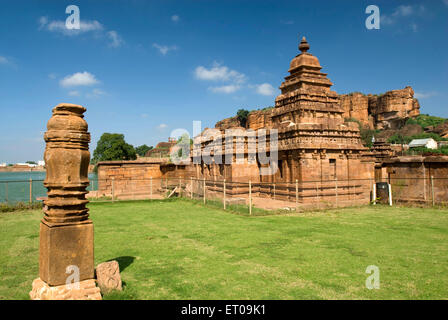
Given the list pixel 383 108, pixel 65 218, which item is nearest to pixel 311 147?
pixel 65 218

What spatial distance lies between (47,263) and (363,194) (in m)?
16.0

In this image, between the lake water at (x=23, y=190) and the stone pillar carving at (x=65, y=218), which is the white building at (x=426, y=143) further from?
the stone pillar carving at (x=65, y=218)

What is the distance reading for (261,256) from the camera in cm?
582

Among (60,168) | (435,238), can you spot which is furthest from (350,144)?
(60,168)

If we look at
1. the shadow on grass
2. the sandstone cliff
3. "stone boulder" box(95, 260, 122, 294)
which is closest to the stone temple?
the shadow on grass

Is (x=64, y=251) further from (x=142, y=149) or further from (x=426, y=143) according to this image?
(x=142, y=149)

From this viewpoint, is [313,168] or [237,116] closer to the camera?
[313,168]

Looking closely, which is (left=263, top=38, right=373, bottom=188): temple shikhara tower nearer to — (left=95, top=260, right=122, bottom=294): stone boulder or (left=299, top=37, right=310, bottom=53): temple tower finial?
(left=299, top=37, right=310, bottom=53): temple tower finial

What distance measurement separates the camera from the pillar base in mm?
3675

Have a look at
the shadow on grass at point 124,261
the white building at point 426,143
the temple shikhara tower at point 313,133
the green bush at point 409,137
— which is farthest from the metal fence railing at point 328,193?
the green bush at point 409,137

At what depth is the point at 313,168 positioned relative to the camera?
584 inches

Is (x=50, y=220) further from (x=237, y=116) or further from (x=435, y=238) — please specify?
(x=237, y=116)

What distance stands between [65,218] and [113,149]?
60228mm

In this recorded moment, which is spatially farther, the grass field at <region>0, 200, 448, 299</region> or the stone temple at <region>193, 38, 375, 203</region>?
the stone temple at <region>193, 38, 375, 203</region>
